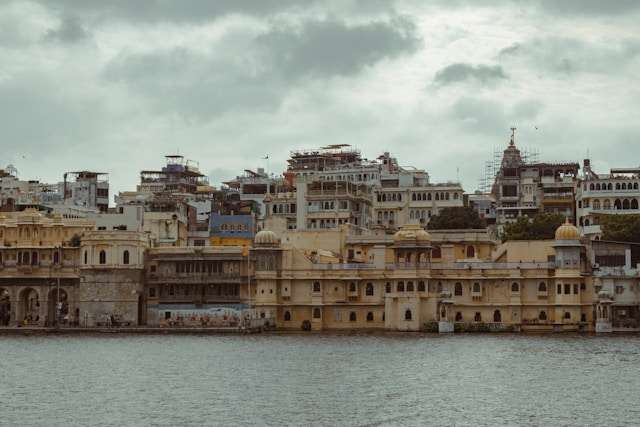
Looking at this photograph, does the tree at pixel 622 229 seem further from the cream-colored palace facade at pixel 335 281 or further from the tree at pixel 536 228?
the cream-colored palace facade at pixel 335 281

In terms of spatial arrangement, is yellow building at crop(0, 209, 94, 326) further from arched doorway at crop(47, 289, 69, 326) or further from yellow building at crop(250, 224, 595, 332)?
yellow building at crop(250, 224, 595, 332)

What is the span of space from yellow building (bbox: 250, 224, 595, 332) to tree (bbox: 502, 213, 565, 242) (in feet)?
38.4

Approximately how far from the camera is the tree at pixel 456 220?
126 m

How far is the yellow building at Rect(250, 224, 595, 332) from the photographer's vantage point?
3947 inches

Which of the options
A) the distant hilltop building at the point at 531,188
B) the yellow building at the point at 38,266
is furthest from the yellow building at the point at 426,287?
the distant hilltop building at the point at 531,188

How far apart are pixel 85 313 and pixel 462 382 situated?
4705 cm

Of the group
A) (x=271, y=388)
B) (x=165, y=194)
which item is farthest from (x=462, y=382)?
(x=165, y=194)

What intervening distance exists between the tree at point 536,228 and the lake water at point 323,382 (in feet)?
88.4

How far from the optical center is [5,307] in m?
117

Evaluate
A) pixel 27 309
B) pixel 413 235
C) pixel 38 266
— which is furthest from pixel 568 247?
pixel 27 309

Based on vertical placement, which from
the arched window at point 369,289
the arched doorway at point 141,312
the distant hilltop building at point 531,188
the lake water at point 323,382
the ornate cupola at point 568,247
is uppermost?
the distant hilltop building at point 531,188

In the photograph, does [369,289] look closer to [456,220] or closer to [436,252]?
[436,252]

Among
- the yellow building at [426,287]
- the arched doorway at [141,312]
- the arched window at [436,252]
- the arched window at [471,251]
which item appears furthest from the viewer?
the arched window at [471,251]

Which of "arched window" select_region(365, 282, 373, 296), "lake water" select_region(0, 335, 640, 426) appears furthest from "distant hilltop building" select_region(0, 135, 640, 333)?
"lake water" select_region(0, 335, 640, 426)
